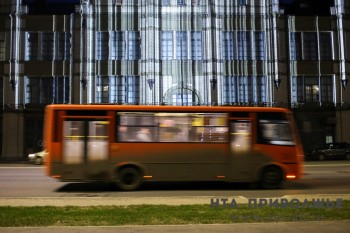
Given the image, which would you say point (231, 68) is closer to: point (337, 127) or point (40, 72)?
point (337, 127)

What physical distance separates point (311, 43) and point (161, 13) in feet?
47.3

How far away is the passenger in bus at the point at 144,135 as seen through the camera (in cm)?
1484

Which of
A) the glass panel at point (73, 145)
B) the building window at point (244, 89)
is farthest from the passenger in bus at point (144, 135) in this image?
the building window at point (244, 89)

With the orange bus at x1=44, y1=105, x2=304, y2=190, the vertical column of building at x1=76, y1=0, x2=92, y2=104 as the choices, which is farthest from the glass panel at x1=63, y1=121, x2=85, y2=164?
the vertical column of building at x1=76, y1=0, x2=92, y2=104

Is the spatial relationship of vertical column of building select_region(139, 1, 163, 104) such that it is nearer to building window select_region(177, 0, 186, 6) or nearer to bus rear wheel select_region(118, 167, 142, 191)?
building window select_region(177, 0, 186, 6)

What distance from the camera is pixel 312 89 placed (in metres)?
39.7

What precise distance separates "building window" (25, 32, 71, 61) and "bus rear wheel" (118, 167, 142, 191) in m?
26.3

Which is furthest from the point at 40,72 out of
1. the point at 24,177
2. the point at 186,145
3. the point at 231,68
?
the point at 186,145

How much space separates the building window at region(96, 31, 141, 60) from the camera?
3856 centimetres

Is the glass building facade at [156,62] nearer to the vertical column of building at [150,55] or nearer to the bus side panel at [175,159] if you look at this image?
the vertical column of building at [150,55]

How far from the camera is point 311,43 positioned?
131 ft

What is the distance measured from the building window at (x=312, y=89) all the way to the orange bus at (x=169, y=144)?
2534 cm

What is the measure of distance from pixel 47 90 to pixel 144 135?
26231 mm

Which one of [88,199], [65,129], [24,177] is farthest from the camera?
[24,177]
